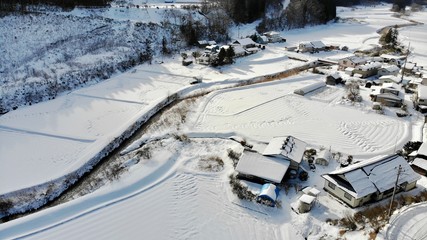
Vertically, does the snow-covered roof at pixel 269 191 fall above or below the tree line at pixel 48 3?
below

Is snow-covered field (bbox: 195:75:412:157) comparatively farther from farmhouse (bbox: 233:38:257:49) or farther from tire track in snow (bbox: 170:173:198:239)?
farmhouse (bbox: 233:38:257:49)

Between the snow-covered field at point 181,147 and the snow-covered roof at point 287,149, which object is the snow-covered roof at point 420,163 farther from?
the snow-covered roof at point 287,149

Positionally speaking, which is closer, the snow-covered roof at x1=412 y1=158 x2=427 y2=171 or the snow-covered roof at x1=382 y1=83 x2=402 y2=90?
the snow-covered roof at x1=412 y1=158 x2=427 y2=171

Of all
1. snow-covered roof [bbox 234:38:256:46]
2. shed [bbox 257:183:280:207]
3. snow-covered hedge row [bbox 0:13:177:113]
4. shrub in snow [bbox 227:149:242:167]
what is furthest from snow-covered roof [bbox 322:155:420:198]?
snow-covered roof [bbox 234:38:256:46]

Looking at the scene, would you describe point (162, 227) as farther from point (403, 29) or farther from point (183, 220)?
point (403, 29)

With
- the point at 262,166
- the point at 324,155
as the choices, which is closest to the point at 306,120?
the point at 324,155

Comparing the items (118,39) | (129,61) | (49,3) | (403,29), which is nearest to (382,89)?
(129,61)

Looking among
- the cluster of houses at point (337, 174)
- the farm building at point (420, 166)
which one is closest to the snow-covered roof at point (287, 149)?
the cluster of houses at point (337, 174)
